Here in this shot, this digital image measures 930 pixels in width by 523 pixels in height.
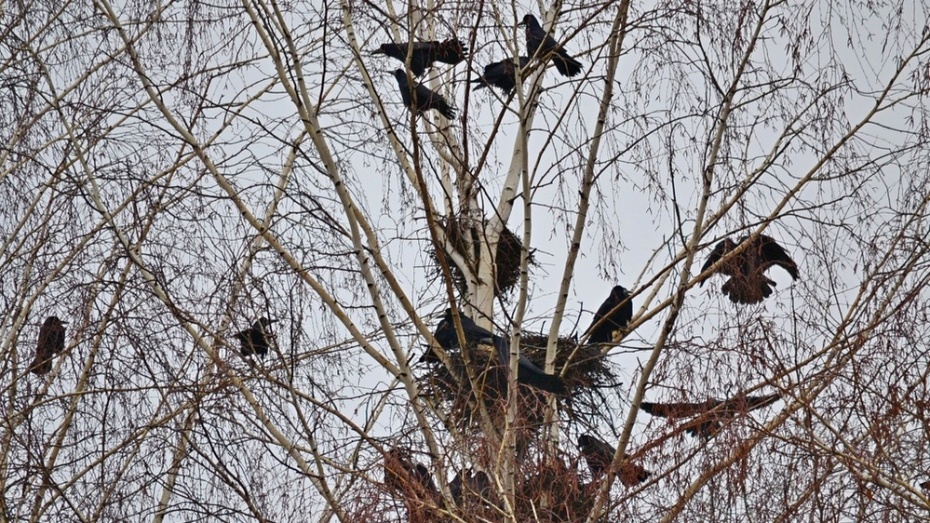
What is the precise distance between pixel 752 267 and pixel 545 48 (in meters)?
1.41

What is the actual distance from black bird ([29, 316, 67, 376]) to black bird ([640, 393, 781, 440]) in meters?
2.72

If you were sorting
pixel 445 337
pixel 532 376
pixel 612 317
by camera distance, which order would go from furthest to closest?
pixel 612 317
pixel 445 337
pixel 532 376

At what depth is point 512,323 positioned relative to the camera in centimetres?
551

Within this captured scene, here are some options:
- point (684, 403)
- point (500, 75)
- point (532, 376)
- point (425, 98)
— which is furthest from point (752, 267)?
point (425, 98)

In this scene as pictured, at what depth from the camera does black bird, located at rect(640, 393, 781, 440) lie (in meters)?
5.21

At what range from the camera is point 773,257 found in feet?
20.4

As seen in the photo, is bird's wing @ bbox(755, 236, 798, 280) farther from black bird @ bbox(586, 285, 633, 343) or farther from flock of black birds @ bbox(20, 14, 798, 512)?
black bird @ bbox(586, 285, 633, 343)

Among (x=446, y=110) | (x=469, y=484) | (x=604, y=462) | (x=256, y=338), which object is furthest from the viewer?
(x=446, y=110)

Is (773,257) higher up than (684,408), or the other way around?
(773,257)

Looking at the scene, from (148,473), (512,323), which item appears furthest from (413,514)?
(148,473)

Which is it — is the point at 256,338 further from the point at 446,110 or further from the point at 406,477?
the point at 446,110

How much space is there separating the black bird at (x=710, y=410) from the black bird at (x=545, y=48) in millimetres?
1675

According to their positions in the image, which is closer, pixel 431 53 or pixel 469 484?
pixel 469 484

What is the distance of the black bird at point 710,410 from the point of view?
17.1ft
